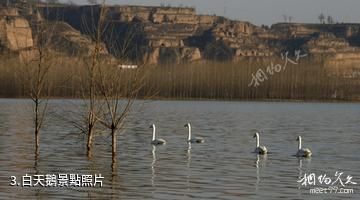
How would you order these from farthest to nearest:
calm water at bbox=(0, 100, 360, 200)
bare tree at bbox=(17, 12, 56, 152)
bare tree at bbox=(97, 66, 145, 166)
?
bare tree at bbox=(17, 12, 56, 152), bare tree at bbox=(97, 66, 145, 166), calm water at bbox=(0, 100, 360, 200)

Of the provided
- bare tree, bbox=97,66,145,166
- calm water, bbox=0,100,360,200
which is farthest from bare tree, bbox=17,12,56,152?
bare tree, bbox=97,66,145,166

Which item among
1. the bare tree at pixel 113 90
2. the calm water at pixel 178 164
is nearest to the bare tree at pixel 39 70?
the calm water at pixel 178 164

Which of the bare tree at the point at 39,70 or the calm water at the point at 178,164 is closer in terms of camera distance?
the calm water at the point at 178,164

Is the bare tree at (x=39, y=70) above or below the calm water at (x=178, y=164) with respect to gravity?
above

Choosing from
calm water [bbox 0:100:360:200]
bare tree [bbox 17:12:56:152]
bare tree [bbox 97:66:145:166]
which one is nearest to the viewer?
calm water [bbox 0:100:360:200]

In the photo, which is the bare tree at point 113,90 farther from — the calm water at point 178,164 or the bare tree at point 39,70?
the bare tree at point 39,70

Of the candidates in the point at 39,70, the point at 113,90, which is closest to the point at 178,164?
the point at 113,90

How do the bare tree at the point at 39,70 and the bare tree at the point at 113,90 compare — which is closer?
the bare tree at the point at 113,90

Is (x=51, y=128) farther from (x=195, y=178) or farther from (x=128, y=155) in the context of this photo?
(x=195, y=178)

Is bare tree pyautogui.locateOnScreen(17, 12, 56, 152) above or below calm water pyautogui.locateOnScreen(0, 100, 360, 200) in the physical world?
above

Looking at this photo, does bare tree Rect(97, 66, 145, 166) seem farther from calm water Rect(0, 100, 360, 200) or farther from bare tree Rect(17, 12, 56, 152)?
bare tree Rect(17, 12, 56, 152)

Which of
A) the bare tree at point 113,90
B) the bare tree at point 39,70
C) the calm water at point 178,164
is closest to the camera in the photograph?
the calm water at point 178,164

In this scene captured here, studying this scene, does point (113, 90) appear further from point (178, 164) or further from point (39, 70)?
point (178, 164)

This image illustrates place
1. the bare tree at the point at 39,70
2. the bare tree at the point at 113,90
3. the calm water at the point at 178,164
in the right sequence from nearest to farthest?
the calm water at the point at 178,164
the bare tree at the point at 113,90
the bare tree at the point at 39,70
